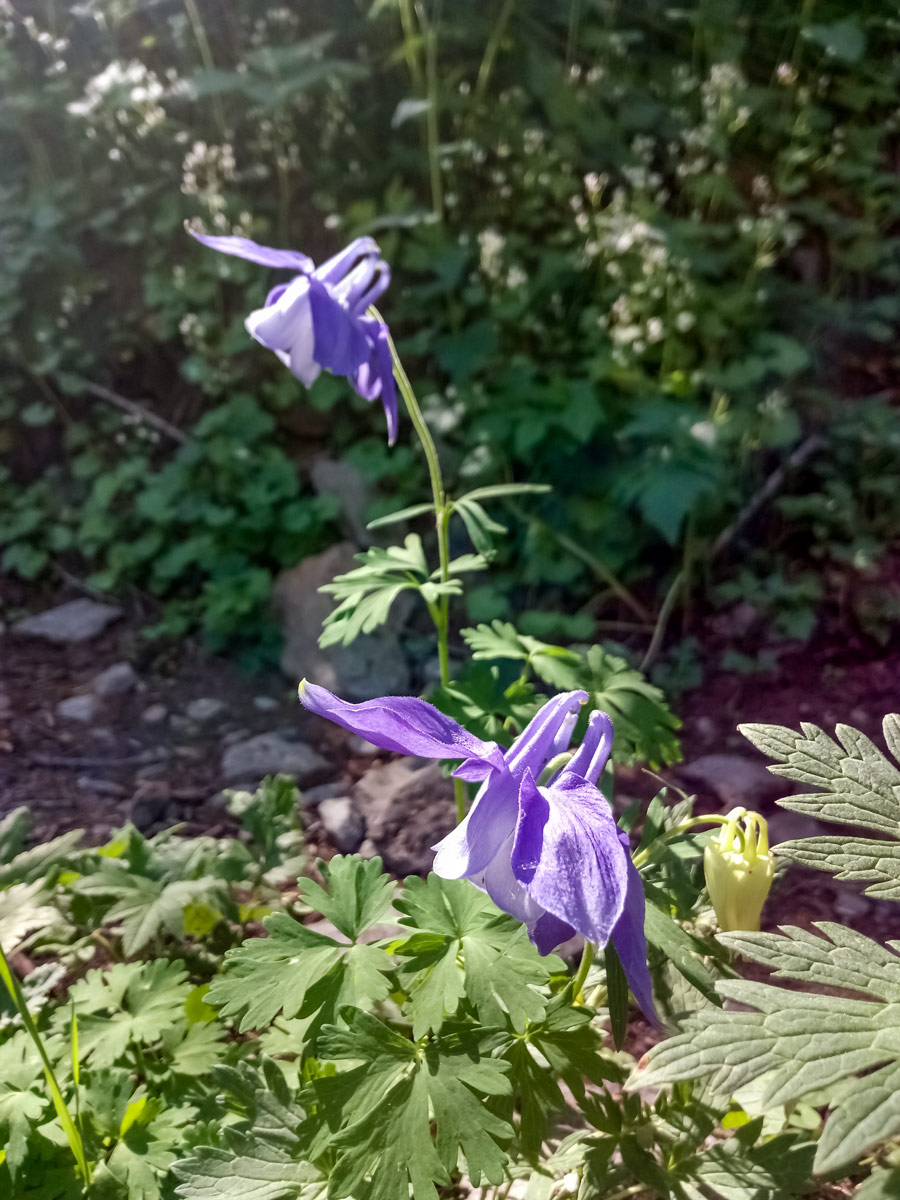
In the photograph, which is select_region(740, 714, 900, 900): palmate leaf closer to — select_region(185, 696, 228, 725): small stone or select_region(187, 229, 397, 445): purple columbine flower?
select_region(187, 229, 397, 445): purple columbine flower

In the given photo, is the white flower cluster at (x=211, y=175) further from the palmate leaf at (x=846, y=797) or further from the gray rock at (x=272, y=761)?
the palmate leaf at (x=846, y=797)

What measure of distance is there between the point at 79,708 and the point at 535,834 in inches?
98.3

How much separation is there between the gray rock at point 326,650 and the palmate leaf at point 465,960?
168 centimetres

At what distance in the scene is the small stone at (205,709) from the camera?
2.80 metres

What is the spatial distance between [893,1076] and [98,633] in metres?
3.03

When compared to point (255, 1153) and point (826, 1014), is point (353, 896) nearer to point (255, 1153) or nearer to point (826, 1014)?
point (255, 1153)

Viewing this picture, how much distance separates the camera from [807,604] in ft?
9.15

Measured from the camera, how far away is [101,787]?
2.49 metres

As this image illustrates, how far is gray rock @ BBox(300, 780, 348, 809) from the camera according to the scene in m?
2.38

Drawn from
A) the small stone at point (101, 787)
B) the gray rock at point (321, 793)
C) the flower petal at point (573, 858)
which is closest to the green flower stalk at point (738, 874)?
the flower petal at point (573, 858)

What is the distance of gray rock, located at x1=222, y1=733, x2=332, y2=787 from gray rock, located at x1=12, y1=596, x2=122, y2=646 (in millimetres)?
948

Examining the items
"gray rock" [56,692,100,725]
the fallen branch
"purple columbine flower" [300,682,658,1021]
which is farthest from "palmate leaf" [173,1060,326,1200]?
the fallen branch

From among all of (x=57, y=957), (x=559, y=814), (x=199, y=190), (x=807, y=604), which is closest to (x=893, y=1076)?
(x=559, y=814)

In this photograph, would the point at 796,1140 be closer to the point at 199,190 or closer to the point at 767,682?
the point at 767,682
